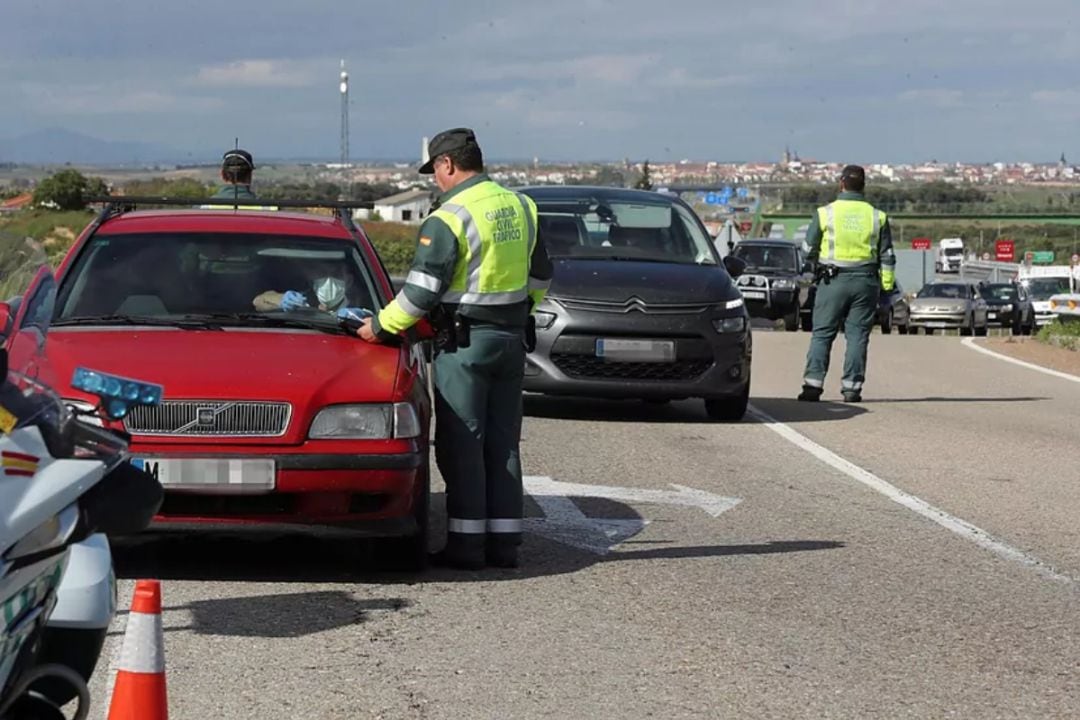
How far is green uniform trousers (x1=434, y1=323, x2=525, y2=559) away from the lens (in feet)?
26.9

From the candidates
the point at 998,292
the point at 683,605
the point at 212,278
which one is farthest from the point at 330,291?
the point at 998,292

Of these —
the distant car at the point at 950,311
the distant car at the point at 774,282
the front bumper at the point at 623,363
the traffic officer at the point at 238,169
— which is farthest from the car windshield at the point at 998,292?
the traffic officer at the point at 238,169

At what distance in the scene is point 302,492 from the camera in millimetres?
7469

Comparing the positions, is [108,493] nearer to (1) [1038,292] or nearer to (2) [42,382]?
(2) [42,382]

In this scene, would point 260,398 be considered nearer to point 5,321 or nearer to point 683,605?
point 683,605

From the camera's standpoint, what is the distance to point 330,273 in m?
9.12

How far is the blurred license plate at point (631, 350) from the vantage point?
46.0 feet

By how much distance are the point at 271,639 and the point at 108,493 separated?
9.01 ft

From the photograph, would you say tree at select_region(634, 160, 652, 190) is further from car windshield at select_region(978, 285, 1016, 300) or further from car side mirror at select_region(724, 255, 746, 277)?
car windshield at select_region(978, 285, 1016, 300)

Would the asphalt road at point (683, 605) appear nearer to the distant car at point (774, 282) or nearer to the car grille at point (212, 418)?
the car grille at point (212, 418)

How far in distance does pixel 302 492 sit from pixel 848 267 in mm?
9844

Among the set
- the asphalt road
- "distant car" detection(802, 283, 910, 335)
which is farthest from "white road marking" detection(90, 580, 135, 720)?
"distant car" detection(802, 283, 910, 335)

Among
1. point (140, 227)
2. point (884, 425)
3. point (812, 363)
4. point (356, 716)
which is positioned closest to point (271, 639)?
point (356, 716)

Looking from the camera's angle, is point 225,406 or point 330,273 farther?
point 330,273
